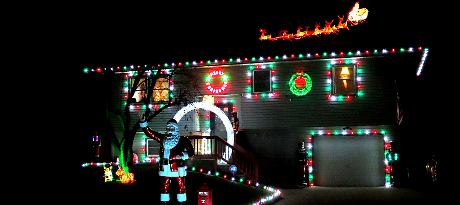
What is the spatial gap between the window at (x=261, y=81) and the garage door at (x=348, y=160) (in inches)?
110

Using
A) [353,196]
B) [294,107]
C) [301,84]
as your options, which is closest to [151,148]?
[294,107]

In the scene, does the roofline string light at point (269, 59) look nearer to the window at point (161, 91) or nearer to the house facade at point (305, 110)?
the house facade at point (305, 110)

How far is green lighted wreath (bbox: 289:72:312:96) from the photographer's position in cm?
2006

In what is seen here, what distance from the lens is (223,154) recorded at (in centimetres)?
1919

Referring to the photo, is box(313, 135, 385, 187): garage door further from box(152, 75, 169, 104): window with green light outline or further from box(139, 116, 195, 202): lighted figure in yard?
box(139, 116, 195, 202): lighted figure in yard

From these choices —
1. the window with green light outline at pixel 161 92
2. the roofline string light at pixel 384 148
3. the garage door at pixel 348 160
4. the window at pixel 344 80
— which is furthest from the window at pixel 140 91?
the window at pixel 344 80

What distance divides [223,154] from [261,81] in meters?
3.50

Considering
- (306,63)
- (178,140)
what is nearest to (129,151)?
(178,140)

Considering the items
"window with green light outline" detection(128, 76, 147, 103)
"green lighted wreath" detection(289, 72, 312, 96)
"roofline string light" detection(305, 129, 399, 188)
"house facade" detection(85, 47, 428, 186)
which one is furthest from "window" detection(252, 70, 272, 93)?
"window with green light outline" detection(128, 76, 147, 103)

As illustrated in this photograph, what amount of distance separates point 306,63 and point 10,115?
1618 cm

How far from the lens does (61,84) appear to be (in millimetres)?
28344

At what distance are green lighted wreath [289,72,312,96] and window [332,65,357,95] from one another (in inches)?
38.9

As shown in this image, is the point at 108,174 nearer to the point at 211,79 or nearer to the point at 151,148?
the point at 151,148

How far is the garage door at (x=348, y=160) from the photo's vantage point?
2011cm
